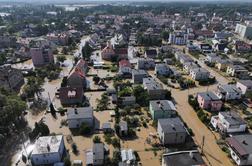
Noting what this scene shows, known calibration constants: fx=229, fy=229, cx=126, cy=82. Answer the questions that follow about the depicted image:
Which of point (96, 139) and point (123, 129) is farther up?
point (123, 129)

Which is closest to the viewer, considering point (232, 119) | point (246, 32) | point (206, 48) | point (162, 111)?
point (232, 119)

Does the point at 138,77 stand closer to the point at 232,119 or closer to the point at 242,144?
the point at 232,119

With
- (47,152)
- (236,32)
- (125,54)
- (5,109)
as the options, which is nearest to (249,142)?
(47,152)

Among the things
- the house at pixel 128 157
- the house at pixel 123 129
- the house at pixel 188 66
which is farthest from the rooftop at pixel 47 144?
the house at pixel 188 66

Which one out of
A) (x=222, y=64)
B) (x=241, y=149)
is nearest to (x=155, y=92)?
(x=241, y=149)

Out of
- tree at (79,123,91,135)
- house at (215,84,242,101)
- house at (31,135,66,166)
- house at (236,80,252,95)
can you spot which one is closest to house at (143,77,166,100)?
house at (215,84,242,101)

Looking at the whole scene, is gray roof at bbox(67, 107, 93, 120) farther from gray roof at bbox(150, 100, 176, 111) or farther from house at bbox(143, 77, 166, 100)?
house at bbox(143, 77, 166, 100)

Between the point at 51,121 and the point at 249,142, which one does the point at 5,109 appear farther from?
the point at 249,142
